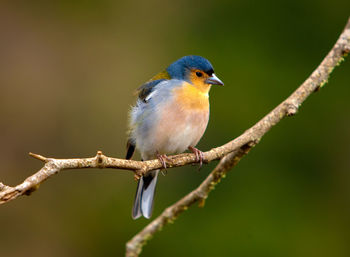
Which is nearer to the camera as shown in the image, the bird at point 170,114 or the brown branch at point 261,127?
the brown branch at point 261,127

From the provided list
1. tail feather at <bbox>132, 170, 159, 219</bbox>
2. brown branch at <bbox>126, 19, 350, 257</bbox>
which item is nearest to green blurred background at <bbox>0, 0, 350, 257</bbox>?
tail feather at <bbox>132, 170, 159, 219</bbox>

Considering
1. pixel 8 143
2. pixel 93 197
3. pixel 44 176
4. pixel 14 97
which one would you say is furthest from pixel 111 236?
pixel 44 176

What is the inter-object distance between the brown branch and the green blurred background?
8.13ft

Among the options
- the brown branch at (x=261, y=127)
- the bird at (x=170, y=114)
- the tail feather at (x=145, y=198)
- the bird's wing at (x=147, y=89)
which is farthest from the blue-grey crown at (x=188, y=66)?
the brown branch at (x=261, y=127)

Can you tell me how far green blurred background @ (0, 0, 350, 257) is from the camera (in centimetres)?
671

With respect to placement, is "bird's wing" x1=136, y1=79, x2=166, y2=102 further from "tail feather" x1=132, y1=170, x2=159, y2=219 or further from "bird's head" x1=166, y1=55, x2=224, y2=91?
"tail feather" x1=132, y1=170, x2=159, y2=219

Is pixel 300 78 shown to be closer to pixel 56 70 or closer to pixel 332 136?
pixel 332 136

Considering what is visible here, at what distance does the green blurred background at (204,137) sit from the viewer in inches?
264

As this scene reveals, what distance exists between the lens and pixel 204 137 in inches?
287

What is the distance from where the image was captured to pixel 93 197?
7.50 meters

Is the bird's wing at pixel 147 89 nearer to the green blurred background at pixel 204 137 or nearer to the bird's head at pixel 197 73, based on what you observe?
the bird's head at pixel 197 73

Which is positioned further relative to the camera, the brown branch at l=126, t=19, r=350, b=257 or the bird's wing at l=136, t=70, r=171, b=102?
the bird's wing at l=136, t=70, r=171, b=102

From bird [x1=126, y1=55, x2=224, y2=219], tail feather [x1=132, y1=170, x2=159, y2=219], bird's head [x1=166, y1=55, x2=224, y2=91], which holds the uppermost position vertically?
bird's head [x1=166, y1=55, x2=224, y2=91]

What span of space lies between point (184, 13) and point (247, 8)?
54.3 inches
